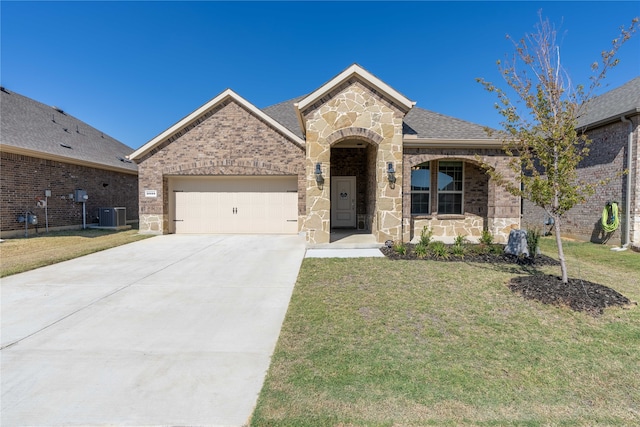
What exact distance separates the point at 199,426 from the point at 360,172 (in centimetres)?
1178

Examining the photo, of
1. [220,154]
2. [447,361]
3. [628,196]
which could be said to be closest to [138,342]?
[447,361]

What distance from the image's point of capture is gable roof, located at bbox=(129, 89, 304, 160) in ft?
39.8

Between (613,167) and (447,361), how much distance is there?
36.9 ft

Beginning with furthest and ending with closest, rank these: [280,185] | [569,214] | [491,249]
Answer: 1. [280,185]
2. [569,214]
3. [491,249]

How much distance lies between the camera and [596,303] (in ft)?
14.5

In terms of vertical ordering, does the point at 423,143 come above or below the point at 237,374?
above

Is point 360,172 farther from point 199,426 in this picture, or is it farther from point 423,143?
point 199,426

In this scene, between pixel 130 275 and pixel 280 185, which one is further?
pixel 280 185

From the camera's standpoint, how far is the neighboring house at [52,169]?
11430 mm

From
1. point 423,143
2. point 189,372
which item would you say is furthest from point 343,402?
point 423,143

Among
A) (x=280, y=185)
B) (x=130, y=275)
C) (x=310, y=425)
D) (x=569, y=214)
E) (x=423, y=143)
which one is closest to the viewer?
(x=310, y=425)

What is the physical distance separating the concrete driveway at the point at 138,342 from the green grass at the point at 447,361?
16.3 inches

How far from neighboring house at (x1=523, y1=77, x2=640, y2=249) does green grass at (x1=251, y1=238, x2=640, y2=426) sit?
18.8 ft

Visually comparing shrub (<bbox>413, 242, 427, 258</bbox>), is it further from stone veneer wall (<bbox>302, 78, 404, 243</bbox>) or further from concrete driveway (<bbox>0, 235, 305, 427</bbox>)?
concrete driveway (<bbox>0, 235, 305, 427</bbox>)
